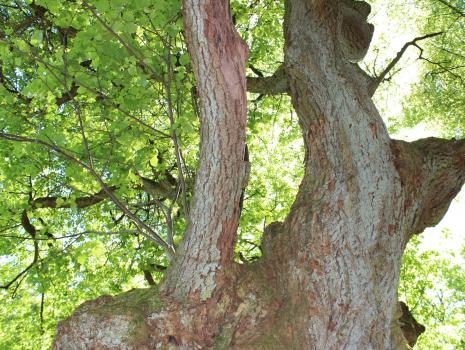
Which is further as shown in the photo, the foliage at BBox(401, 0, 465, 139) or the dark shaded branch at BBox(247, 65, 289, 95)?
the foliage at BBox(401, 0, 465, 139)

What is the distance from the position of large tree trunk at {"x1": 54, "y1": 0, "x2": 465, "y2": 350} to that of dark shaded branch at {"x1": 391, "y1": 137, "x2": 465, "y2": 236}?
0.07 ft

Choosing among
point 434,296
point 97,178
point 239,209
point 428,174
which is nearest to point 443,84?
point 434,296

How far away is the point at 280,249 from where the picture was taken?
3.84 metres

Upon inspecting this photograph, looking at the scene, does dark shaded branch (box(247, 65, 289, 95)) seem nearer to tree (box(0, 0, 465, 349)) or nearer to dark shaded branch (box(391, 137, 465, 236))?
tree (box(0, 0, 465, 349))

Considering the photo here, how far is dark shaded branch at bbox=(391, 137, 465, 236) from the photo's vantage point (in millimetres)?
4070

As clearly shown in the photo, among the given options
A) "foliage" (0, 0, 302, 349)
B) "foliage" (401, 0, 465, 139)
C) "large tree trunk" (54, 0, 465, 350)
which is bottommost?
"large tree trunk" (54, 0, 465, 350)

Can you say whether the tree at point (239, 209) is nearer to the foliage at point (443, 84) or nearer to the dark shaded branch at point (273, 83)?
the dark shaded branch at point (273, 83)

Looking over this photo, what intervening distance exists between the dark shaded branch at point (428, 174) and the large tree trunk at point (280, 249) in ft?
0.07

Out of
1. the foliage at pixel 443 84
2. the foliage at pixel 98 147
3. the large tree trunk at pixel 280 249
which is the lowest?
the large tree trunk at pixel 280 249

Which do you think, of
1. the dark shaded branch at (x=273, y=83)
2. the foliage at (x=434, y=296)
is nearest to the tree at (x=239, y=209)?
the dark shaded branch at (x=273, y=83)

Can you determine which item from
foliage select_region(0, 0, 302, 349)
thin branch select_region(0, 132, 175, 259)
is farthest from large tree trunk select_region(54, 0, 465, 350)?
foliage select_region(0, 0, 302, 349)

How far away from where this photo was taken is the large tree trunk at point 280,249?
295 cm

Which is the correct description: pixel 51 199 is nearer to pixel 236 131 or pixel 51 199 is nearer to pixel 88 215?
pixel 88 215

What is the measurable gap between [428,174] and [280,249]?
66.2 inches
